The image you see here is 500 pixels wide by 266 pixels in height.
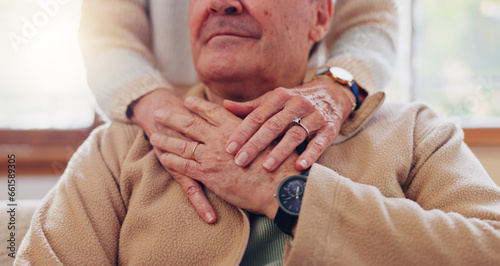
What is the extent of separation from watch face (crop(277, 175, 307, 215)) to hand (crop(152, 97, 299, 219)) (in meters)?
0.03

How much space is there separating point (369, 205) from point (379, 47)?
770mm

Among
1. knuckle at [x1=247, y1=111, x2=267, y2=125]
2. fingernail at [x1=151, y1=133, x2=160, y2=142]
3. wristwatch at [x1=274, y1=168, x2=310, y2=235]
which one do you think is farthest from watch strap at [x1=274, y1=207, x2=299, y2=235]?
fingernail at [x1=151, y1=133, x2=160, y2=142]

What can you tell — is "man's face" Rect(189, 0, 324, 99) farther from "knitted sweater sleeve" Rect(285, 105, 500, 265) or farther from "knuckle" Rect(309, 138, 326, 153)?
"knitted sweater sleeve" Rect(285, 105, 500, 265)

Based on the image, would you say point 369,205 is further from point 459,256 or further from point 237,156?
point 237,156

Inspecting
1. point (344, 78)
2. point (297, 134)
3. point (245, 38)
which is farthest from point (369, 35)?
point (297, 134)

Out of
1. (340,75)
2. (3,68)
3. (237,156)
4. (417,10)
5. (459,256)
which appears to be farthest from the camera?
(417,10)

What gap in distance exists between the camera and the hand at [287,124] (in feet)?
2.61

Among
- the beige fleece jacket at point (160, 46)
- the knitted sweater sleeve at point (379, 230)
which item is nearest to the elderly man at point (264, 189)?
the knitted sweater sleeve at point (379, 230)

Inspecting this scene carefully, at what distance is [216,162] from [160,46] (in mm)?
699

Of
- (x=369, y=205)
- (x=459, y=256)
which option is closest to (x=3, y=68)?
(x=369, y=205)

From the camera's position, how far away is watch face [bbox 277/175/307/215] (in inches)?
27.7

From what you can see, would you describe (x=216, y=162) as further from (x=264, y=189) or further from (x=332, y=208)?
(x=332, y=208)

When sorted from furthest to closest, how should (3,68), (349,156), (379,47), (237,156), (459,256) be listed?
(3,68)
(379,47)
(349,156)
(237,156)
(459,256)

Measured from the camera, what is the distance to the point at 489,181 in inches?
32.3
